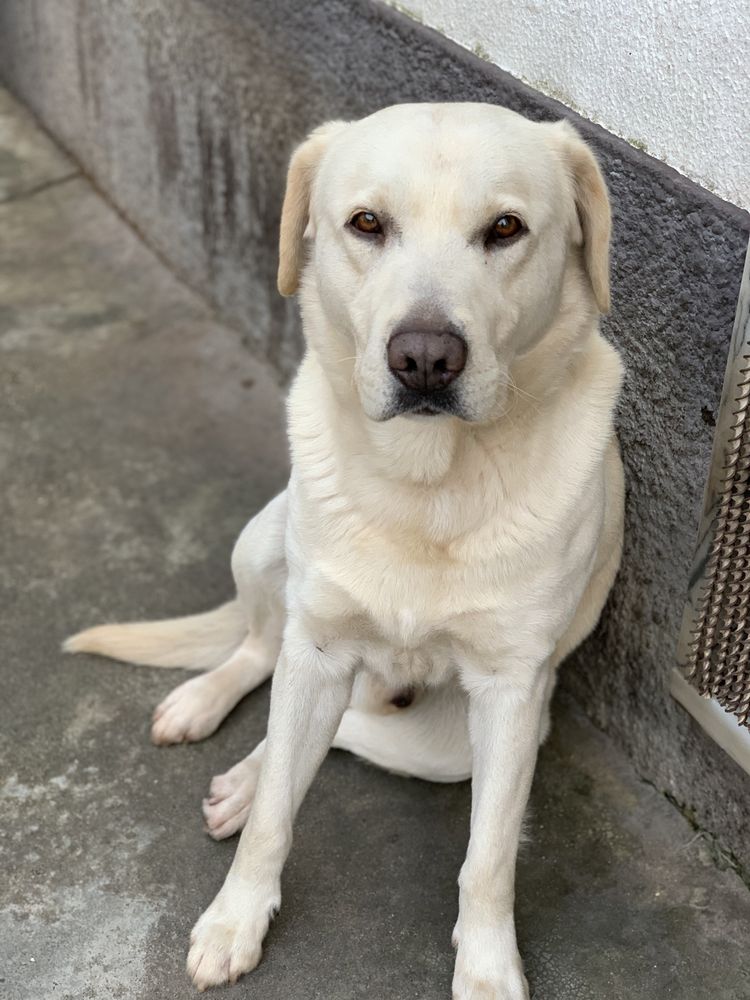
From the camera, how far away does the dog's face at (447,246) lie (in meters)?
1.96

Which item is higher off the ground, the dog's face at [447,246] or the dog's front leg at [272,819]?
the dog's face at [447,246]

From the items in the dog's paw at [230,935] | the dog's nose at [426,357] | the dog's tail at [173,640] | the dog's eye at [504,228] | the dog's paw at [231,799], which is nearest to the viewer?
the dog's nose at [426,357]

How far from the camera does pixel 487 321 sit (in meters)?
1.99

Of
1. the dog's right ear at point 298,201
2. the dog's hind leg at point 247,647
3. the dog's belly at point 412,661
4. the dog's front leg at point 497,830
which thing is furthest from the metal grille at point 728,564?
the dog's hind leg at point 247,647

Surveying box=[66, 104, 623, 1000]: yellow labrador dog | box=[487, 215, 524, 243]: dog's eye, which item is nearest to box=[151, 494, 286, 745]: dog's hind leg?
box=[66, 104, 623, 1000]: yellow labrador dog

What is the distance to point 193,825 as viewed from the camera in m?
2.70

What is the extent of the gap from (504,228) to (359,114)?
54.0 inches

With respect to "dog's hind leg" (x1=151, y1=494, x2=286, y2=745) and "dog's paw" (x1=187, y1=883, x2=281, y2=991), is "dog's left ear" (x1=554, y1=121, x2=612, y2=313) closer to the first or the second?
"dog's hind leg" (x1=151, y1=494, x2=286, y2=745)

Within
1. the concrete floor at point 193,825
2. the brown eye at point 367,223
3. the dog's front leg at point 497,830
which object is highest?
the brown eye at point 367,223

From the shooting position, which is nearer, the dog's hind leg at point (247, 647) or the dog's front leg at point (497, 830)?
the dog's front leg at point (497, 830)

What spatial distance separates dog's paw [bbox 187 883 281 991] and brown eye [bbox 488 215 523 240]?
1272 mm

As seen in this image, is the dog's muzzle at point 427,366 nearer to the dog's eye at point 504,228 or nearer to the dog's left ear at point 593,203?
the dog's eye at point 504,228

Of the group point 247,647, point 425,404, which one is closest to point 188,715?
point 247,647

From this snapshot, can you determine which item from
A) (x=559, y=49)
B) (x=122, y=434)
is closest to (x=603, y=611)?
(x=559, y=49)
